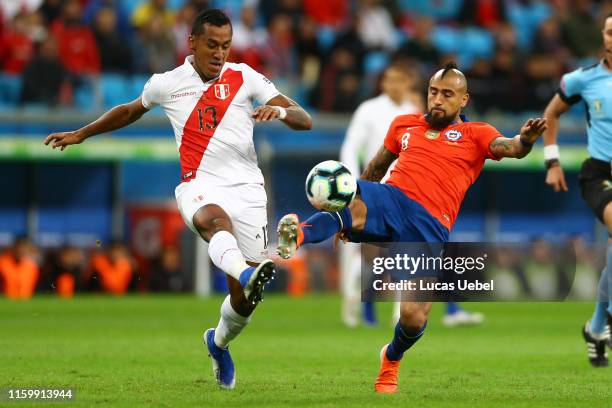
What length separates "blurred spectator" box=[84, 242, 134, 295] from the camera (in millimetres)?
20562

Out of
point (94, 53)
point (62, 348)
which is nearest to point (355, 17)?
point (94, 53)

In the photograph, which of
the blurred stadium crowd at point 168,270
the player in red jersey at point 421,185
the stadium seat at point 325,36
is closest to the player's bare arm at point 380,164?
the player in red jersey at point 421,185

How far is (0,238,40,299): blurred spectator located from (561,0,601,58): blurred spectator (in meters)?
11.5

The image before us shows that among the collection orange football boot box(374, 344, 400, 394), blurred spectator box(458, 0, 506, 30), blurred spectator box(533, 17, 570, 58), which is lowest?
orange football boot box(374, 344, 400, 394)

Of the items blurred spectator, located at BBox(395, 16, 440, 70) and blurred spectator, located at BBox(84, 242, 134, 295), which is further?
blurred spectator, located at BBox(395, 16, 440, 70)

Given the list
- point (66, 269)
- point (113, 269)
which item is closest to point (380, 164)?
point (66, 269)

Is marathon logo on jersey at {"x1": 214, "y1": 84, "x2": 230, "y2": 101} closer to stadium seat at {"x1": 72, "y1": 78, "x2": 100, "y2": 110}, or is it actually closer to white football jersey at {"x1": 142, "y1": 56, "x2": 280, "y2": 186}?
white football jersey at {"x1": 142, "y1": 56, "x2": 280, "y2": 186}

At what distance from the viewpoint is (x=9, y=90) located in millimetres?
20844

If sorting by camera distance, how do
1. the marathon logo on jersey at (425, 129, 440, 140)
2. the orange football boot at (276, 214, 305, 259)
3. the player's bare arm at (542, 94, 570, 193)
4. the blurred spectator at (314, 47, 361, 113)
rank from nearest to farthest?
the orange football boot at (276, 214, 305, 259)
the marathon logo on jersey at (425, 129, 440, 140)
the player's bare arm at (542, 94, 570, 193)
the blurred spectator at (314, 47, 361, 113)

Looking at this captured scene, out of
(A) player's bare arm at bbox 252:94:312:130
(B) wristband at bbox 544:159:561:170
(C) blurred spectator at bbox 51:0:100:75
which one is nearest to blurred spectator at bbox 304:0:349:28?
(C) blurred spectator at bbox 51:0:100:75

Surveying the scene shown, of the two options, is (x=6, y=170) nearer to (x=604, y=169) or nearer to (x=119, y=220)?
(x=119, y=220)

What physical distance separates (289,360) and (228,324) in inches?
90.1

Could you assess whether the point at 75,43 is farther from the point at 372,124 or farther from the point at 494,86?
the point at 372,124

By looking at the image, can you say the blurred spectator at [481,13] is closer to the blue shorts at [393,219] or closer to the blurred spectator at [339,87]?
the blurred spectator at [339,87]
